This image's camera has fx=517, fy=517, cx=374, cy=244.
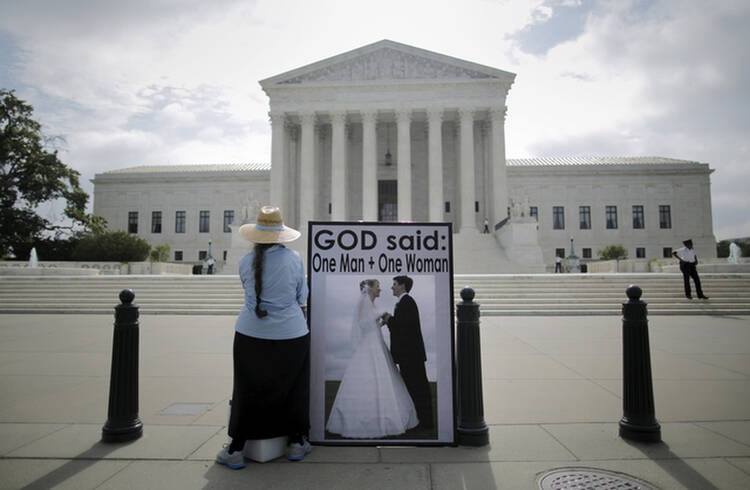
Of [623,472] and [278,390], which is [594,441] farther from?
[278,390]

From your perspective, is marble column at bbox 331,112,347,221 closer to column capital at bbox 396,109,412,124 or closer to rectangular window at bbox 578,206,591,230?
column capital at bbox 396,109,412,124

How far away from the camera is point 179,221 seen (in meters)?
Answer: 65.2

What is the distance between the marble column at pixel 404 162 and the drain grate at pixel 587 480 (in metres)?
40.2

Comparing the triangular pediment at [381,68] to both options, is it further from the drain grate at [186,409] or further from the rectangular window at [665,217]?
the drain grate at [186,409]

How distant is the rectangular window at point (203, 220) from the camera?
64438 millimetres

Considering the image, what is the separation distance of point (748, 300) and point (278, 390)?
1924 cm

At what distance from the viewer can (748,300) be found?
58.2 feet

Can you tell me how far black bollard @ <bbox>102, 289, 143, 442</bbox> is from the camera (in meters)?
4.49

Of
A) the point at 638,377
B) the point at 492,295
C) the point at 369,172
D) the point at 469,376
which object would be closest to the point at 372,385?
the point at 469,376

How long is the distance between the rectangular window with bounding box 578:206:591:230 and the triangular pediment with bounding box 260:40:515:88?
25710 millimetres

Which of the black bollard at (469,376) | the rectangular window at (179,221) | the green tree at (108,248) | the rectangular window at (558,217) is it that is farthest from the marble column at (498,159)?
the black bollard at (469,376)

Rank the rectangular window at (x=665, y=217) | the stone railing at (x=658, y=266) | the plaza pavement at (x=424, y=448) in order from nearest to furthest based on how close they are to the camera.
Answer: the plaza pavement at (x=424, y=448), the stone railing at (x=658, y=266), the rectangular window at (x=665, y=217)

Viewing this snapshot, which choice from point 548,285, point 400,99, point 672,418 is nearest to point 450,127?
point 400,99

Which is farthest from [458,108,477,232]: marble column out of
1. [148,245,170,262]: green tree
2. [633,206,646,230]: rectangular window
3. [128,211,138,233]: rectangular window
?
[128,211,138,233]: rectangular window
